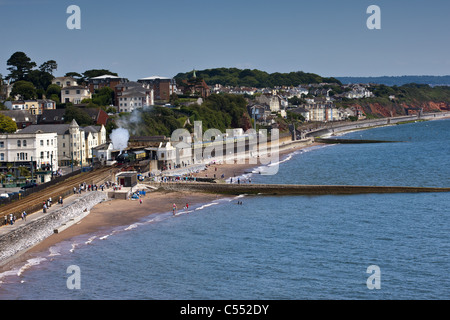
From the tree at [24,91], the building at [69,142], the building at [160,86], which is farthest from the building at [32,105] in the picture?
the building at [160,86]

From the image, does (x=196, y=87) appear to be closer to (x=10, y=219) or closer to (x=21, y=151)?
(x=21, y=151)

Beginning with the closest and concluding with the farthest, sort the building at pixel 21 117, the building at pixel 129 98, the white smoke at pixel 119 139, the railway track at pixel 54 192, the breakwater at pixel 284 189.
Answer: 1. the railway track at pixel 54 192
2. the breakwater at pixel 284 189
3. the white smoke at pixel 119 139
4. the building at pixel 21 117
5. the building at pixel 129 98

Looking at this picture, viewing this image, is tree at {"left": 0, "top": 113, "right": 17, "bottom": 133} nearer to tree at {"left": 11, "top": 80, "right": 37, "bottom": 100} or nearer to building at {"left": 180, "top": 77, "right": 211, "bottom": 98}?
tree at {"left": 11, "top": 80, "right": 37, "bottom": 100}

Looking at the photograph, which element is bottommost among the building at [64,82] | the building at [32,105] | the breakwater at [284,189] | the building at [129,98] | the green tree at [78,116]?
the breakwater at [284,189]

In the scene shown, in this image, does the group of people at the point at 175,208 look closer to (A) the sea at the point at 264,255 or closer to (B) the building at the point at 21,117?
(A) the sea at the point at 264,255

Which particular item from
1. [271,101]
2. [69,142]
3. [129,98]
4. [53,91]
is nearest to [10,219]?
[69,142]
